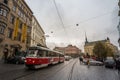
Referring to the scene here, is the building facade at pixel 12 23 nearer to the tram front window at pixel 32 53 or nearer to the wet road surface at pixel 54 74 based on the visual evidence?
the tram front window at pixel 32 53

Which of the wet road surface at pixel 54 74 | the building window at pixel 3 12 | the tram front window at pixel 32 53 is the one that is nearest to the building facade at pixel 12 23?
the building window at pixel 3 12

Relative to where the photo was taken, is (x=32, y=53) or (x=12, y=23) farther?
(x=12, y=23)

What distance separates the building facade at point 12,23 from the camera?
95.3 feet

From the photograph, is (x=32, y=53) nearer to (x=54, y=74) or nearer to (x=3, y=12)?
(x=54, y=74)

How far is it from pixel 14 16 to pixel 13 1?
12.6 feet

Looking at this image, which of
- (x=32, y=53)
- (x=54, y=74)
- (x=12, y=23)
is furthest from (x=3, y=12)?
(x=54, y=74)

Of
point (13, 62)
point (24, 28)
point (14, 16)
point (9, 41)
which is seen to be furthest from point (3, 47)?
point (24, 28)

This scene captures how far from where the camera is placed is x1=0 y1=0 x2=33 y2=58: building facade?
95.3 ft

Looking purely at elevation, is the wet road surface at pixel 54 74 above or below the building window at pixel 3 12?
below

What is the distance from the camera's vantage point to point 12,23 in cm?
3472

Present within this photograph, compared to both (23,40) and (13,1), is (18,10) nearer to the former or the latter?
(13,1)

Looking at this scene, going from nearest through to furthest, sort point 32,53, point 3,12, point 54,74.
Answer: point 54,74 → point 32,53 → point 3,12

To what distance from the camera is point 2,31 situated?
2919cm

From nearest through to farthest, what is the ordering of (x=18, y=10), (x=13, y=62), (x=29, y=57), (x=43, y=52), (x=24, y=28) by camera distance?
1. (x=29, y=57)
2. (x=43, y=52)
3. (x=13, y=62)
4. (x=18, y=10)
5. (x=24, y=28)
